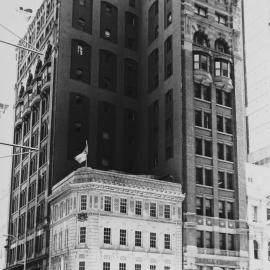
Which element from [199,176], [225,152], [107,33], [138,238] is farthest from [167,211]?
[107,33]

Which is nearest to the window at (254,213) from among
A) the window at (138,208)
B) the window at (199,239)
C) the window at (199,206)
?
the window at (199,206)

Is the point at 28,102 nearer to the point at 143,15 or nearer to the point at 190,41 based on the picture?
the point at 143,15

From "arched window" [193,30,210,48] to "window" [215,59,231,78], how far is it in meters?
3.41

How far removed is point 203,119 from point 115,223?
75.0 feet

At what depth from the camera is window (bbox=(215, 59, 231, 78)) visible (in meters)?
93.6

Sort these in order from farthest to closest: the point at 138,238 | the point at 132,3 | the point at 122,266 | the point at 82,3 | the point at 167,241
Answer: the point at 132,3 → the point at 82,3 → the point at 167,241 → the point at 138,238 → the point at 122,266

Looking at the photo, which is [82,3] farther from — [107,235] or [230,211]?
Result: [107,235]

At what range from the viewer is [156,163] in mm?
91688

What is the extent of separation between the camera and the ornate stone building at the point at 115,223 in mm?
74688

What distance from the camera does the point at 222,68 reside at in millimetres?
94188

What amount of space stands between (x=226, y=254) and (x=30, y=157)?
39.0 metres

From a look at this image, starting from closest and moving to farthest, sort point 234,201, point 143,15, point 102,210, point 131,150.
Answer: point 102,210 → point 234,201 → point 131,150 → point 143,15

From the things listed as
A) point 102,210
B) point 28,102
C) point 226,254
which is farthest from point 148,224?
point 28,102

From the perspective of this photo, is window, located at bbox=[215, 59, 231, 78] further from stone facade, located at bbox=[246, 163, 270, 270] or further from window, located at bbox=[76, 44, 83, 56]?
window, located at bbox=[76, 44, 83, 56]
